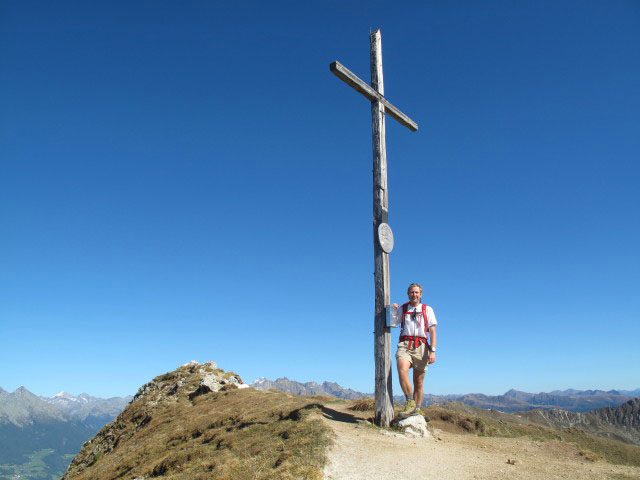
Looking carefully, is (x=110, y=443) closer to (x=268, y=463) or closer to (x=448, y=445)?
(x=268, y=463)

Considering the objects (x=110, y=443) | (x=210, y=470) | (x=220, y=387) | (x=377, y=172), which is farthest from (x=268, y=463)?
(x=110, y=443)

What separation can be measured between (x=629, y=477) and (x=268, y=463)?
8223 mm

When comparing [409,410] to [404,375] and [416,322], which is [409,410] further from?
[416,322]

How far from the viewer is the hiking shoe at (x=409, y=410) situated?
40.2ft

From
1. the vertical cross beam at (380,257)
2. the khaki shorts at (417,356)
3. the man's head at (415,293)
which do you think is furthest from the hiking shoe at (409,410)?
the man's head at (415,293)

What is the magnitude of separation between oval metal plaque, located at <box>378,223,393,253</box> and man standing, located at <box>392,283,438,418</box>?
148cm

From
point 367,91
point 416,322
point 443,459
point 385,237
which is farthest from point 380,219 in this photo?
point 443,459

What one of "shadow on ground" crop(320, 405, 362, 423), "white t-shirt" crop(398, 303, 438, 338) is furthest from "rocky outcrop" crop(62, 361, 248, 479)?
"white t-shirt" crop(398, 303, 438, 338)

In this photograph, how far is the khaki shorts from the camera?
12.6 meters

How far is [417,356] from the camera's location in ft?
41.4

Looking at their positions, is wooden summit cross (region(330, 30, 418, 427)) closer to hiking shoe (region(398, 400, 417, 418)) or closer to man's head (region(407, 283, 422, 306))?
hiking shoe (region(398, 400, 417, 418))

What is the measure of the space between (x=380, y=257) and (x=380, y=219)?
132 centimetres

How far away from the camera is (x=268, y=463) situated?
9.23 metres

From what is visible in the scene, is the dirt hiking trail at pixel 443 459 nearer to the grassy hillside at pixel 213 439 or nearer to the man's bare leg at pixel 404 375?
the grassy hillside at pixel 213 439
